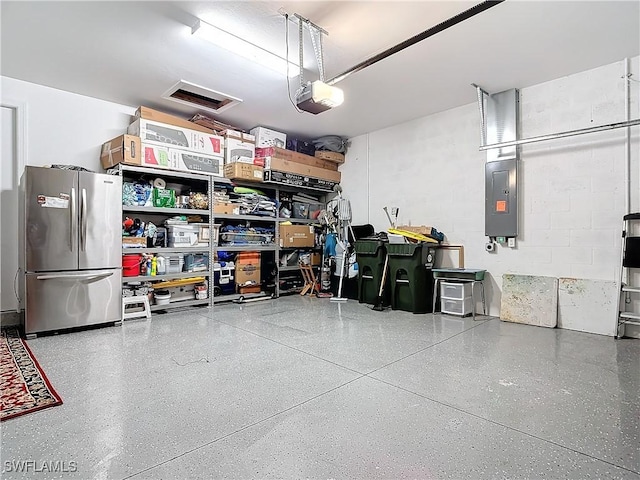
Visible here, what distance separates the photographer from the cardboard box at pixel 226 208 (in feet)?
17.2

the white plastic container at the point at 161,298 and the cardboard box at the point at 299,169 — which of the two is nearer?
the white plastic container at the point at 161,298

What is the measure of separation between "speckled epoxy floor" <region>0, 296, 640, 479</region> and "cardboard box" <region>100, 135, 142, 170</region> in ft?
7.11

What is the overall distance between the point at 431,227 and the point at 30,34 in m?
5.18

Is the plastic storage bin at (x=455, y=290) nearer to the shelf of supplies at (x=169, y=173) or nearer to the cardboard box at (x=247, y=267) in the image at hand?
the cardboard box at (x=247, y=267)

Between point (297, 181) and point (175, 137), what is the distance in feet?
6.77

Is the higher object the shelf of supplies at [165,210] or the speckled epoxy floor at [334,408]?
the shelf of supplies at [165,210]

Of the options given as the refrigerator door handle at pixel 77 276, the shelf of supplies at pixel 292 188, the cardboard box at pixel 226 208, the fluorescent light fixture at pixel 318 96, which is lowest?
the refrigerator door handle at pixel 77 276

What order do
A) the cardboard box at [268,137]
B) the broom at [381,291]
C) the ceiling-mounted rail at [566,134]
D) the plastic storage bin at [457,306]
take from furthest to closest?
the cardboard box at [268,137]
the broom at [381,291]
the plastic storage bin at [457,306]
the ceiling-mounted rail at [566,134]

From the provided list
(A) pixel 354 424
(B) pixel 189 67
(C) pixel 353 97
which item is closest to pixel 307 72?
(C) pixel 353 97

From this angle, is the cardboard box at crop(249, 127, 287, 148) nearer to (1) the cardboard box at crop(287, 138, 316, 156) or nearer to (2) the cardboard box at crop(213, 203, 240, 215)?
(1) the cardboard box at crop(287, 138, 316, 156)

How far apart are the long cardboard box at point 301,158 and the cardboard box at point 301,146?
371 mm

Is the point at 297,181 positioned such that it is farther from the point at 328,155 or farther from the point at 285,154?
the point at 328,155

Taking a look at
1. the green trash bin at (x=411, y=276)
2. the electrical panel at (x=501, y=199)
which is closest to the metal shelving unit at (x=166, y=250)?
the green trash bin at (x=411, y=276)

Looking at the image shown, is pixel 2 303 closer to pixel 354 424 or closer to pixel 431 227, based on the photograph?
pixel 354 424
